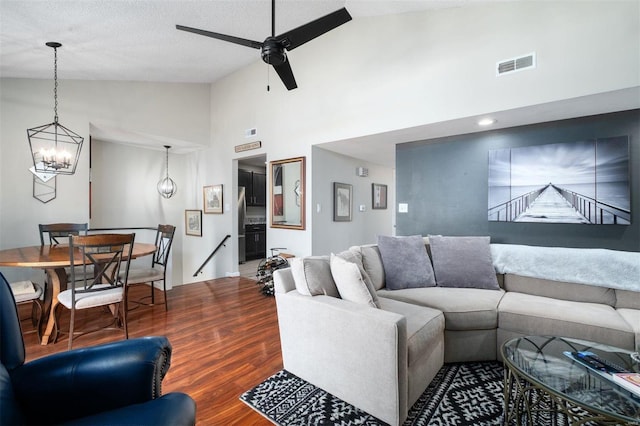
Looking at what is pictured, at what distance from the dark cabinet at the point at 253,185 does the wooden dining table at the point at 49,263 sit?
398cm

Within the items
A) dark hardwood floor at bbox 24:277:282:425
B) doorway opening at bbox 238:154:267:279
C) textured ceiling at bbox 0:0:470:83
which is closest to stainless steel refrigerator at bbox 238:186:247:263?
doorway opening at bbox 238:154:267:279

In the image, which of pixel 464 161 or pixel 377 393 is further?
pixel 464 161

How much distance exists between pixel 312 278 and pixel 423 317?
81 cm

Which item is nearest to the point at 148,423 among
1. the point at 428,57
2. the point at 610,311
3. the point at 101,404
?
the point at 101,404

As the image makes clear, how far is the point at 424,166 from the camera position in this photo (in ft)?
12.5

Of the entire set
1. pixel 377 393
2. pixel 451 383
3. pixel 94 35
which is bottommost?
pixel 451 383

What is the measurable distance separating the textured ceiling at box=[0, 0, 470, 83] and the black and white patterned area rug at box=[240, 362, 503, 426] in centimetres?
343

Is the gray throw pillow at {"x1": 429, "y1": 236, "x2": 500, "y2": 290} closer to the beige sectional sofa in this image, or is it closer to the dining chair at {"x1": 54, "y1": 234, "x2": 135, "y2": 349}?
the beige sectional sofa

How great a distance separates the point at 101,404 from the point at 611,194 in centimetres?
399

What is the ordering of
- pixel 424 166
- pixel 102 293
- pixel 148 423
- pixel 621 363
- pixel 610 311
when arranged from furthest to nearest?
pixel 424 166 → pixel 102 293 → pixel 610 311 → pixel 621 363 → pixel 148 423

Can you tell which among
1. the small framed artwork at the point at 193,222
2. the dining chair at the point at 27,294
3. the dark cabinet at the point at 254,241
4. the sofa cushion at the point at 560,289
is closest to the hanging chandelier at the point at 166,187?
the small framed artwork at the point at 193,222

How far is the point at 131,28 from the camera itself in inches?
119

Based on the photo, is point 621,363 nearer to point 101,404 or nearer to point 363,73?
point 101,404

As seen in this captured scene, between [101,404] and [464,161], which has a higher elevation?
[464,161]
